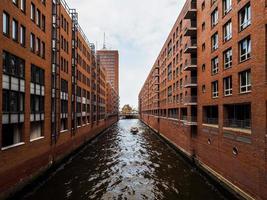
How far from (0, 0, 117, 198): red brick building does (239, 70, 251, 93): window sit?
16.1m

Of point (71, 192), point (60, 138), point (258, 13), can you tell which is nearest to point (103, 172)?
point (71, 192)

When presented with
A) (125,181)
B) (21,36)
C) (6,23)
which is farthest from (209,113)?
(6,23)

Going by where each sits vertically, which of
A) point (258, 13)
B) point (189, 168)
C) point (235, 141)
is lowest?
point (189, 168)

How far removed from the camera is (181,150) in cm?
2902

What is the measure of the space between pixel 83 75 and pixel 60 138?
16146 mm

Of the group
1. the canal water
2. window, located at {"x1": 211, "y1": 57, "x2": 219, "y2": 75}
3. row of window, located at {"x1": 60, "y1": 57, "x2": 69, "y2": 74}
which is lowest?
the canal water

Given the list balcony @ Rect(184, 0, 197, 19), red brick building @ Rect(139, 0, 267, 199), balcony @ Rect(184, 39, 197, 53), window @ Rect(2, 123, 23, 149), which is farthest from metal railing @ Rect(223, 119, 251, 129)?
window @ Rect(2, 123, 23, 149)

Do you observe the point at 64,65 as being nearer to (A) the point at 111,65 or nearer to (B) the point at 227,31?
(B) the point at 227,31

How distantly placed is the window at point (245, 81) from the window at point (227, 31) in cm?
374

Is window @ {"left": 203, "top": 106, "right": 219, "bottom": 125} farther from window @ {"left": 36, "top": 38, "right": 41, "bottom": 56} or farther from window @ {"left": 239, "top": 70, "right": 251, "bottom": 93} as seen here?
window @ {"left": 36, "top": 38, "right": 41, "bottom": 56}

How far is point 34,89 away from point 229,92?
637 inches

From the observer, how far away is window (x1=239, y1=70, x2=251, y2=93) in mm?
14805

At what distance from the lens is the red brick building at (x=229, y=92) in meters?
12.7

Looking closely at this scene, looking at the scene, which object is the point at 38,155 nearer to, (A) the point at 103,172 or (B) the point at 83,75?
(A) the point at 103,172
